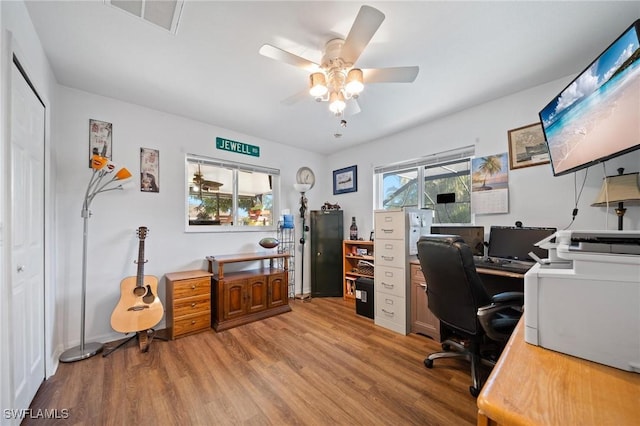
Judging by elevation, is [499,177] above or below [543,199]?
above

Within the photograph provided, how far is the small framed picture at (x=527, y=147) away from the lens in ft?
7.57

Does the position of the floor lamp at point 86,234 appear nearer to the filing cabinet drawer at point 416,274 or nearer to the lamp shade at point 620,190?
the filing cabinet drawer at point 416,274

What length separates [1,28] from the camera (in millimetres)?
1213

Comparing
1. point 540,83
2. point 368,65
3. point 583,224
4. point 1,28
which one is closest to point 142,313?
point 1,28

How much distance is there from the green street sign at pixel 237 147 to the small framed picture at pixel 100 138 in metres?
1.13

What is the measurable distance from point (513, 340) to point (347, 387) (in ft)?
4.43

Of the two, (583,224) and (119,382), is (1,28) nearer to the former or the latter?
(119,382)

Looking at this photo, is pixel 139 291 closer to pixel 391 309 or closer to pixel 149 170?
pixel 149 170

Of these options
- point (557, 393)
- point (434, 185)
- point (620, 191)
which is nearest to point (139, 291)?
point (557, 393)

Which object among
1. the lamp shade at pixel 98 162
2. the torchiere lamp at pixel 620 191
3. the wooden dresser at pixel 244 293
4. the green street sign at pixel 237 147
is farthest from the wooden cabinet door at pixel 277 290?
the torchiere lamp at pixel 620 191

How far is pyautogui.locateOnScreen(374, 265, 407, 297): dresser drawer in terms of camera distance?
2.72 meters

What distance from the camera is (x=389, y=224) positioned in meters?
2.87

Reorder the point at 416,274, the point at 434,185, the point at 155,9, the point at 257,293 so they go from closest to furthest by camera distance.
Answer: the point at 155,9
the point at 416,274
the point at 257,293
the point at 434,185

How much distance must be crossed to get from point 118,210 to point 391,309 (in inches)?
125
